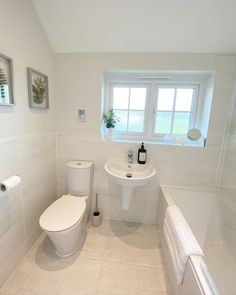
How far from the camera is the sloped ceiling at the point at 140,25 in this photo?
4.51ft

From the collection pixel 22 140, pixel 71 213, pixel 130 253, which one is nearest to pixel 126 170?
pixel 71 213

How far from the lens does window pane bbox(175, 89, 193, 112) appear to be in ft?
6.61

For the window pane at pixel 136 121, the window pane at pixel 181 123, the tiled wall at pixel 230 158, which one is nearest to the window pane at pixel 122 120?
the window pane at pixel 136 121

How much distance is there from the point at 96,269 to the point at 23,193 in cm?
95

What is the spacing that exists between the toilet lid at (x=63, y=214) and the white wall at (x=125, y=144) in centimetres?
43

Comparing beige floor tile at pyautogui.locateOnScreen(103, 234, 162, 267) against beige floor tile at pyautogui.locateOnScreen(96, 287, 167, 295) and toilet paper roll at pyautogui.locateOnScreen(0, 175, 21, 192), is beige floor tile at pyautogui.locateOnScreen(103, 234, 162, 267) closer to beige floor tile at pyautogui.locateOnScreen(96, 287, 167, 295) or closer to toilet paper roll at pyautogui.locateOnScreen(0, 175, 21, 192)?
beige floor tile at pyautogui.locateOnScreen(96, 287, 167, 295)

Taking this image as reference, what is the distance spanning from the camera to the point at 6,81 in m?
1.21

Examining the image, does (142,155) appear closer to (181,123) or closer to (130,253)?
(181,123)

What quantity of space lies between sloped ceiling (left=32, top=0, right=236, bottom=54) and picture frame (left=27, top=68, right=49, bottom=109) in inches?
18.0

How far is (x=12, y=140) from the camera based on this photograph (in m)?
1.31

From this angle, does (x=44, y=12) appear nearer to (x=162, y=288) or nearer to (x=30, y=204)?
(x=30, y=204)

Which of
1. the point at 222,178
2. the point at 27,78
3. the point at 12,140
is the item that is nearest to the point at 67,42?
the point at 27,78

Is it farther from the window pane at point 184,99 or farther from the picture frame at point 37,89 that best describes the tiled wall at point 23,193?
the window pane at point 184,99

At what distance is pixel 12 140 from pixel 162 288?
1710 mm
